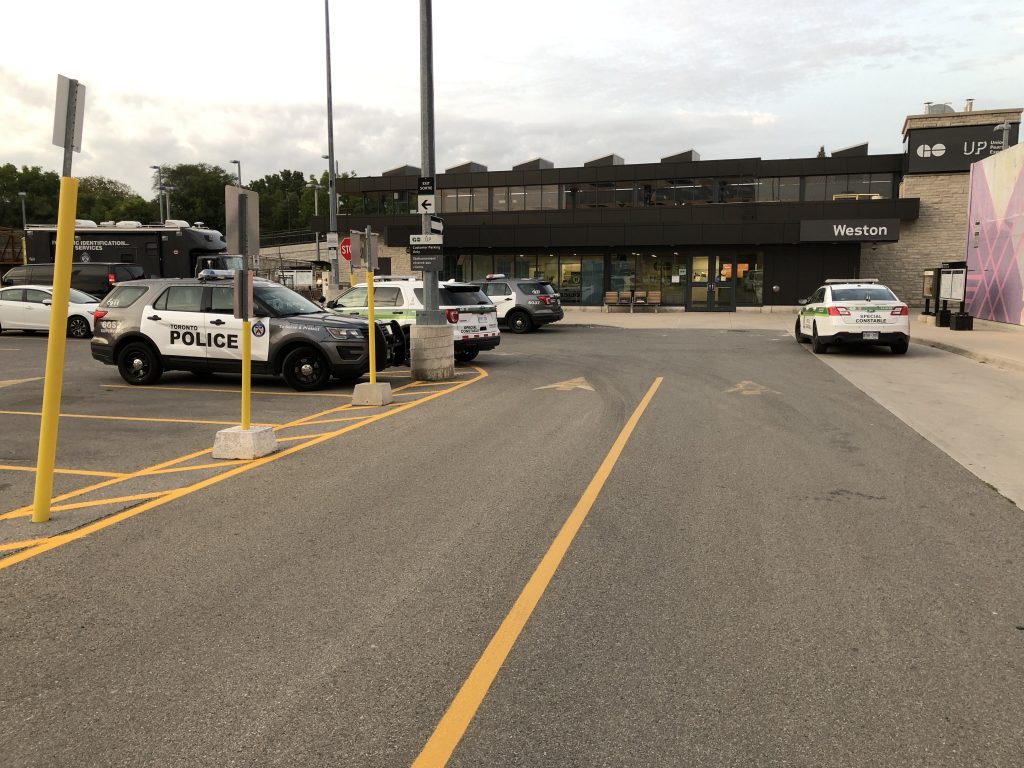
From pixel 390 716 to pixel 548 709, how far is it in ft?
2.11

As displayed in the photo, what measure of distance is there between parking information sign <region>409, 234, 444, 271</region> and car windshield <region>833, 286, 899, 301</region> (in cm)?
948

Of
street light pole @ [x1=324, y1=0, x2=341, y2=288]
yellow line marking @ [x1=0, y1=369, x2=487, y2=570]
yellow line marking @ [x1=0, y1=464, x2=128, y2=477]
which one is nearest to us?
yellow line marking @ [x1=0, y1=369, x2=487, y2=570]

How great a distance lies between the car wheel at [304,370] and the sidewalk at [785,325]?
1313cm

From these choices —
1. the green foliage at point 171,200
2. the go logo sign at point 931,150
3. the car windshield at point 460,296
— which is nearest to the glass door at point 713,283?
the go logo sign at point 931,150

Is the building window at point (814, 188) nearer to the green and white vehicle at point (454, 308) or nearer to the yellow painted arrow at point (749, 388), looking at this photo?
the green and white vehicle at point (454, 308)

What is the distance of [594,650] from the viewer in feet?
12.5

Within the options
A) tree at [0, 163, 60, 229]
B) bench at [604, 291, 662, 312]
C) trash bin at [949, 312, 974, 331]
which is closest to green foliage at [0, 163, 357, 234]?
tree at [0, 163, 60, 229]

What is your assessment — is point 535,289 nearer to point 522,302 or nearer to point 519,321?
point 522,302

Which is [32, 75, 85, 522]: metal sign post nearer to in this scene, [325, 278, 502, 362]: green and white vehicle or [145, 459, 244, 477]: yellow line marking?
[145, 459, 244, 477]: yellow line marking

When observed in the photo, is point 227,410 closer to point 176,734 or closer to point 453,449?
point 453,449

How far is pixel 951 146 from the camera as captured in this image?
39.2 metres

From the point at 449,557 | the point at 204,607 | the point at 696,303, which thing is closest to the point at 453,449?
the point at 449,557

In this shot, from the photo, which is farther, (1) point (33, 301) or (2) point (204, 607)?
(1) point (33, 301)

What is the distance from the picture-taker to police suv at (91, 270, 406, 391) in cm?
1270
